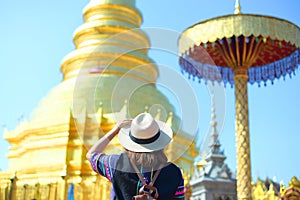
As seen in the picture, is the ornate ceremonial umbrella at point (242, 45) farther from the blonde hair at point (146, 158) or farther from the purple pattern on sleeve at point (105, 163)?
the blonde hair at point (146, 158)

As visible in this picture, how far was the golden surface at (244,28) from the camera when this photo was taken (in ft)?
32.8

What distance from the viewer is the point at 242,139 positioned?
1010 cm

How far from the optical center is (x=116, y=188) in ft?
7.02

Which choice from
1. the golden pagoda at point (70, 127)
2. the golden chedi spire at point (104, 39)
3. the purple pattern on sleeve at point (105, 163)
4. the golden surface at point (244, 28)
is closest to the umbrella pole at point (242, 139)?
the golden surface at point (244, 28)

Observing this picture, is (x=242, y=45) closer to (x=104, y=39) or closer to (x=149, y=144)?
(x=149, y=144)

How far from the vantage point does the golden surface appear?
9.99 m

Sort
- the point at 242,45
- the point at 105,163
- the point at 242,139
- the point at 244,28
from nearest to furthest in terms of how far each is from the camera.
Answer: the point at 105,163, the point at 244,28, the point at 242,139, the point at 242,45

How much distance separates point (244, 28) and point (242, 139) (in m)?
2.63

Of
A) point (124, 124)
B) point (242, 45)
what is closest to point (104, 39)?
point (242, 45)

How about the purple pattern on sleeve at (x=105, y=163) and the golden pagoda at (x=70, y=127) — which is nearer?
the purple pattern on sleeve at (x=105, y=163)

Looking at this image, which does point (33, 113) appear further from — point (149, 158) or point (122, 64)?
point (149, 158)

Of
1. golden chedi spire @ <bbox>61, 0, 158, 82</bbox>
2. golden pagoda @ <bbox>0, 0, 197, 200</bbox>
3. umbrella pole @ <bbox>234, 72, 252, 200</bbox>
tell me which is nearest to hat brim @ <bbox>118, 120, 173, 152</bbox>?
umbrella pole @ <bbox>234, 72, 252, 200</bbox>

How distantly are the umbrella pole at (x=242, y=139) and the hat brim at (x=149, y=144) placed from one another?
8.04 m

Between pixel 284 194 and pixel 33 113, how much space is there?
13.6 metres
